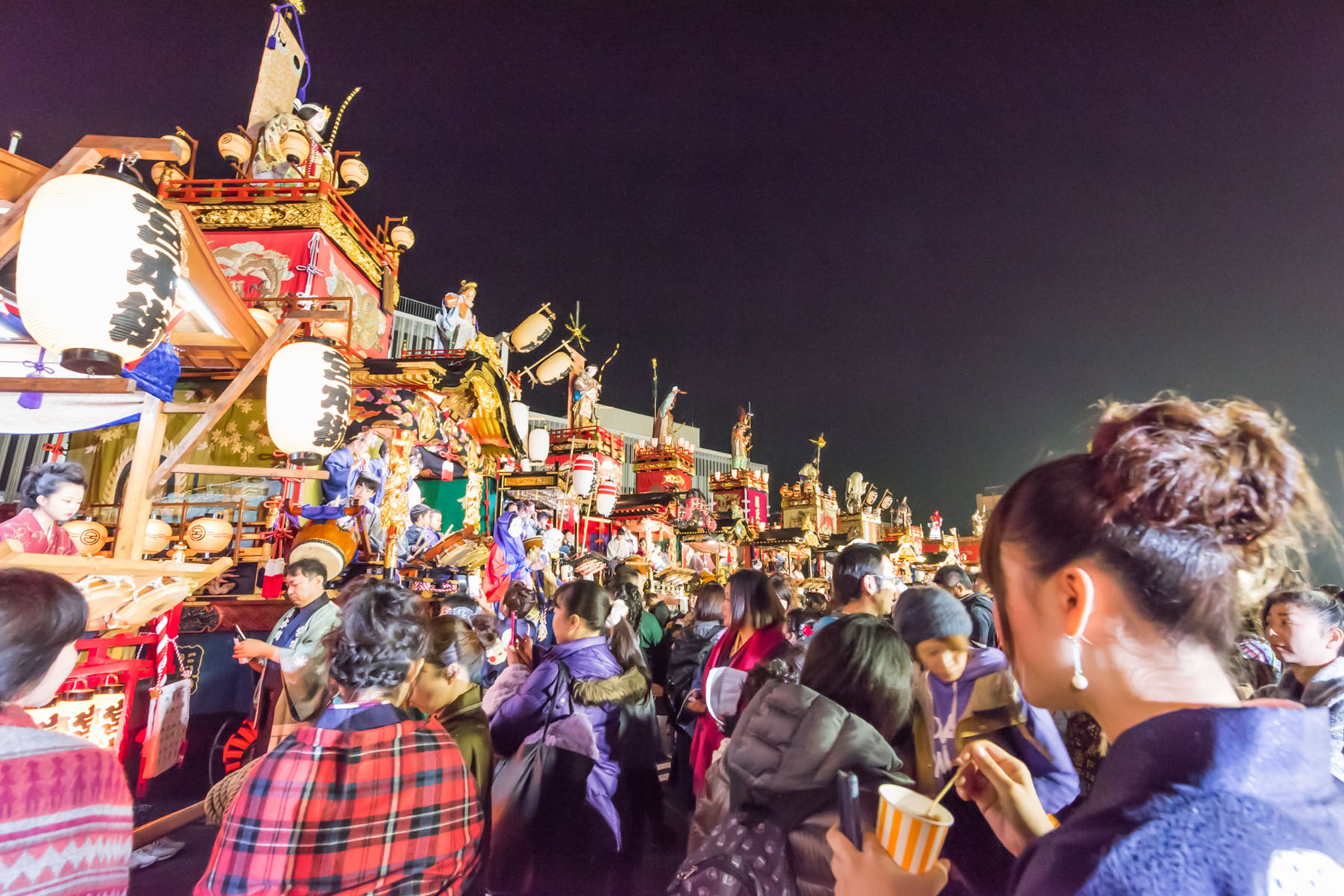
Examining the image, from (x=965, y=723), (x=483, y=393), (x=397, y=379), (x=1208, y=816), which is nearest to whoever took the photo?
(x=1208, y=816)

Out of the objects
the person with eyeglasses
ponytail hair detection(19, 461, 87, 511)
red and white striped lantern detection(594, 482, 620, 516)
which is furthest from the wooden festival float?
red and white striped lantern detection(594, 482, 620, 516)

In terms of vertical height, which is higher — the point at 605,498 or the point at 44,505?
the point at 605,498

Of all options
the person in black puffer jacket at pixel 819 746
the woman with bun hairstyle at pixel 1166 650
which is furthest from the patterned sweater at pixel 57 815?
the woman with bun hairstyle at pixel 1166 650

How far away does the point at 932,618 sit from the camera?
2326 mm

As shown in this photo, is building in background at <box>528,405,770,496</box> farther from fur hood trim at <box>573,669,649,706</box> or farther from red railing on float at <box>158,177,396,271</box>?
fur hood trim at <box>573,669,649,706</box>

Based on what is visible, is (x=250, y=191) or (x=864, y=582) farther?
(x=250, y=191)

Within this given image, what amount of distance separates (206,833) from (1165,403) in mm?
5725

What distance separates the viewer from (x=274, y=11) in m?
12.2

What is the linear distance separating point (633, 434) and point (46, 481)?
40734mm

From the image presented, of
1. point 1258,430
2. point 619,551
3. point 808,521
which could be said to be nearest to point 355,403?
point 619,551

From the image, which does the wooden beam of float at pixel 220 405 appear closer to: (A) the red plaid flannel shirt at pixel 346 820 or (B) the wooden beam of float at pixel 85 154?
(B) the wooden beam of float at pixel 85 154

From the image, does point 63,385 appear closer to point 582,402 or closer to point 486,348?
point 486,348

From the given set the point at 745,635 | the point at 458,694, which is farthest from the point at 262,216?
the point at 745,635

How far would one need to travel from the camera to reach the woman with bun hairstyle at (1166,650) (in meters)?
0.73
